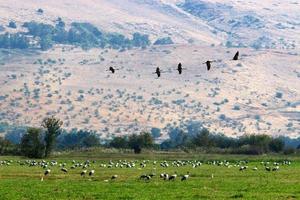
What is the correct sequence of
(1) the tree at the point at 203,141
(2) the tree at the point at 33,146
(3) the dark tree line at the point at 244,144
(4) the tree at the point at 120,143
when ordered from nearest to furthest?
(2) the tree at the point at 33,146 < (3) the dark tree line at the point at 244,144 < (1) the tree at the point at 203,141 < (4) the tree at the point at 120,143

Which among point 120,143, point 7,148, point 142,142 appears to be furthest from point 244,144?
point 7,148

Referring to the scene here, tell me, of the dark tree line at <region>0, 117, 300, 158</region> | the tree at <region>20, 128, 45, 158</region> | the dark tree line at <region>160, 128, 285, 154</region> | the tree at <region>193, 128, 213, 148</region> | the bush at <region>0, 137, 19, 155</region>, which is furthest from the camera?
the tree at <region>193, 128, 213, 148</region>

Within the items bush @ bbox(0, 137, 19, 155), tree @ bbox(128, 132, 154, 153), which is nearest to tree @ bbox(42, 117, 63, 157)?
bush @ bbox(0, 137, 19, 155)

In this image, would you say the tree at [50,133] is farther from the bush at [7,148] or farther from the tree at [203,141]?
the tree at [203,141]

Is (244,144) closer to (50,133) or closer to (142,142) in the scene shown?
(142,142)

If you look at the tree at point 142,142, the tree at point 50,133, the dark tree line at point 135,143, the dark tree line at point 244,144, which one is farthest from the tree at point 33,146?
the dark tree line at point 244,144

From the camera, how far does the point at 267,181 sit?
56906 mm

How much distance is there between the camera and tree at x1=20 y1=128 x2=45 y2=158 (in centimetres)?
10912

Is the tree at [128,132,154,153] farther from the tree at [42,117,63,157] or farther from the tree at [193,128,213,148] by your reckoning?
the tree at [42,117,63,157]

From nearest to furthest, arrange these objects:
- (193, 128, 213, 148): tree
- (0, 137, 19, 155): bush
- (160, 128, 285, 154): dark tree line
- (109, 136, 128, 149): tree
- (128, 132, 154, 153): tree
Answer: (0, 137, 19, 155): bush → (160, 128, 285, 154): dark tree line → (128, 132, 154, 153): tree → (193, 128, 213, 148): tree → (109, 136, 128, 149): tree

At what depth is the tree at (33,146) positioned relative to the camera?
10912cm

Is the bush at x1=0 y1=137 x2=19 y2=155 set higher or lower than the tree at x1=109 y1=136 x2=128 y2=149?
lower

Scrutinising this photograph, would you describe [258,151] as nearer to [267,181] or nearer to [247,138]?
[247,138]

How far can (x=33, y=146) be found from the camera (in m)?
111
